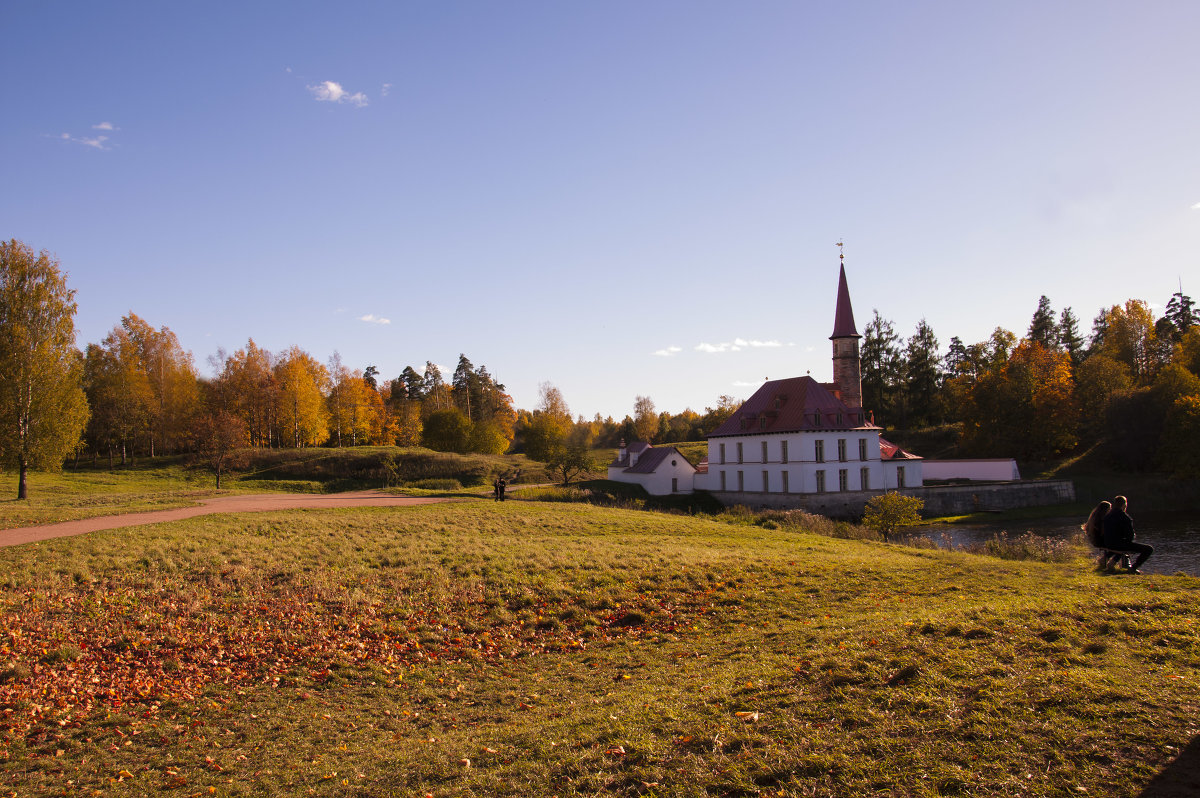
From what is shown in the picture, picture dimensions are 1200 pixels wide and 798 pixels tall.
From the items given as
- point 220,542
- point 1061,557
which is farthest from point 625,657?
point 1061,557

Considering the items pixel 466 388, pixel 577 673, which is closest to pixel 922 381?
pixel 466 388

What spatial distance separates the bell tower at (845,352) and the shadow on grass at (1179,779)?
49.7m

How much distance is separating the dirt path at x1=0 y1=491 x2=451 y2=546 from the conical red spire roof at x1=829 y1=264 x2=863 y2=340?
35.3 m

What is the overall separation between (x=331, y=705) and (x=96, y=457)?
65345 millimetres

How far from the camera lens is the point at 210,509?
1059 inches

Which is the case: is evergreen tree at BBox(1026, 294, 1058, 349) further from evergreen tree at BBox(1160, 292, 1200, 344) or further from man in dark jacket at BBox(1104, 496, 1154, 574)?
man in dark jacket at BBox(1104, 496, 1154, 574)

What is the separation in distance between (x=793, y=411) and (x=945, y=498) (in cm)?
1265

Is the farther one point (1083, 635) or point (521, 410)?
point (521, 410)

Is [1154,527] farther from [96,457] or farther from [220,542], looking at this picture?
[96,457]

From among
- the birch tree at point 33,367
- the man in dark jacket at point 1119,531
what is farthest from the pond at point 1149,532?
the birch tree at point 33,367

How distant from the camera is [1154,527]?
35469 millimetres

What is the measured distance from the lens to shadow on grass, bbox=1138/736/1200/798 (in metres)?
4.46

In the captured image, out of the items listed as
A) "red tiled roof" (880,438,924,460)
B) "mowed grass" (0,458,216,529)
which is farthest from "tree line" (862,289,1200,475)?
"mowed grass" (0,458,216,529)

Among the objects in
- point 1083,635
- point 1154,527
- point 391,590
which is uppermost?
point 1083,635
